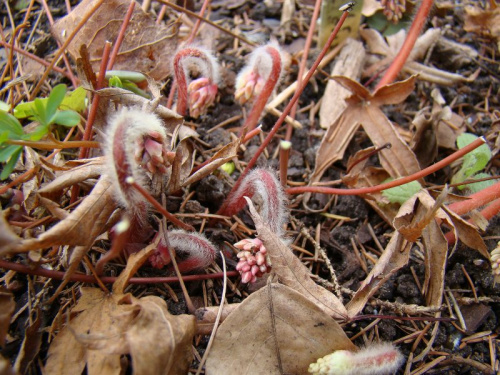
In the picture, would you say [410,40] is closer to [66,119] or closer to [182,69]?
[182,69]

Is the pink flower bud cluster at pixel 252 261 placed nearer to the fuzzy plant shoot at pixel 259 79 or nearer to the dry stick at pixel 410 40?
the fuzzy plant shoot at pixel 259 79

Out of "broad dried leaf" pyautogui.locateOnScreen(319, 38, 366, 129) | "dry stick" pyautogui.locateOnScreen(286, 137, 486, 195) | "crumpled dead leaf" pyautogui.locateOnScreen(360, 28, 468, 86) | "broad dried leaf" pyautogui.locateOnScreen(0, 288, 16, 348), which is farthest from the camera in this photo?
"crumpled dead leaf" pyautogui.locateOnScreen(360, 28, 468, 86)

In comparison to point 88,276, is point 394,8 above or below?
above

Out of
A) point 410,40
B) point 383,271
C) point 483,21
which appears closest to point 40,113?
point 383,271

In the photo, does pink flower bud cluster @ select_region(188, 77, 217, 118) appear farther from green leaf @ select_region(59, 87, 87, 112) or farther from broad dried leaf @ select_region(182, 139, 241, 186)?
green leaf @ select_region(59, 87, 87, 112)

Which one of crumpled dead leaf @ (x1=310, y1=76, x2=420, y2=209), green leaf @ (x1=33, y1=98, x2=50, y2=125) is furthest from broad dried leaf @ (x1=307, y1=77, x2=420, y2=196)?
green leaf @ (x1=33, y1=98, x2=50, y2=125)

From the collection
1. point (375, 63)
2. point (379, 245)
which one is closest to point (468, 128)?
point (375, 63)
